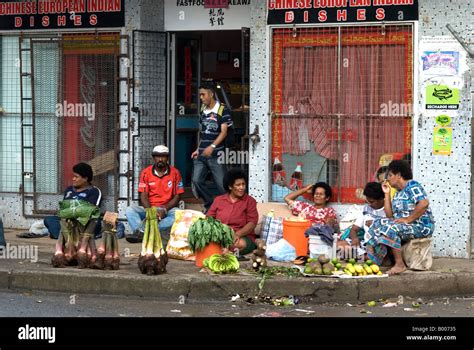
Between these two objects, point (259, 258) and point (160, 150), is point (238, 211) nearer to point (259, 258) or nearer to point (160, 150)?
point (259, 258)

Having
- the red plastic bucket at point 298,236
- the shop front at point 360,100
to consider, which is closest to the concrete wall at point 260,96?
the shop front at point 360,100

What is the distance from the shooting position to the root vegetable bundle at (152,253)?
1113 centimetres

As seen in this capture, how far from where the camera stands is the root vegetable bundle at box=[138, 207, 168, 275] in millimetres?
11133

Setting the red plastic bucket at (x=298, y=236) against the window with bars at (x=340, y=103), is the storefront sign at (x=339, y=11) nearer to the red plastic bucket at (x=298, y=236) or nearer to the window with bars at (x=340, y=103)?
the window with bars at (x=340, y=103)

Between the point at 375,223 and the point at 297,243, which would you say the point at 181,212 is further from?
the point at 375,223

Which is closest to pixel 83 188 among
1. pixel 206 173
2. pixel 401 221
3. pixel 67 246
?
pixel 67 246

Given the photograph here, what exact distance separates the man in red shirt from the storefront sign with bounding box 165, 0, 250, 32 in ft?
5.60

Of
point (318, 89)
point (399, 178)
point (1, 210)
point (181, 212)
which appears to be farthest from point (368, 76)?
point (1, 210)

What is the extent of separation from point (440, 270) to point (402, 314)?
5.19 feet

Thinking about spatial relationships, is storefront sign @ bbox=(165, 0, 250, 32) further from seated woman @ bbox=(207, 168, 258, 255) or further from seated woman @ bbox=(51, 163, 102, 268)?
seated woman @ bbox=(51, 163, 102, 268)

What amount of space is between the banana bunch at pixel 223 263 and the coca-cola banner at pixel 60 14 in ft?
12.9

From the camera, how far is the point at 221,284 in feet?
35.4

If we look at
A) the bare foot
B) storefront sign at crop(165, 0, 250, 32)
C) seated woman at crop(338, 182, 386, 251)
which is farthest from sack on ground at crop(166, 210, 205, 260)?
storefront sign at crop(165, 0, 250, 32)

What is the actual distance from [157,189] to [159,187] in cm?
3
